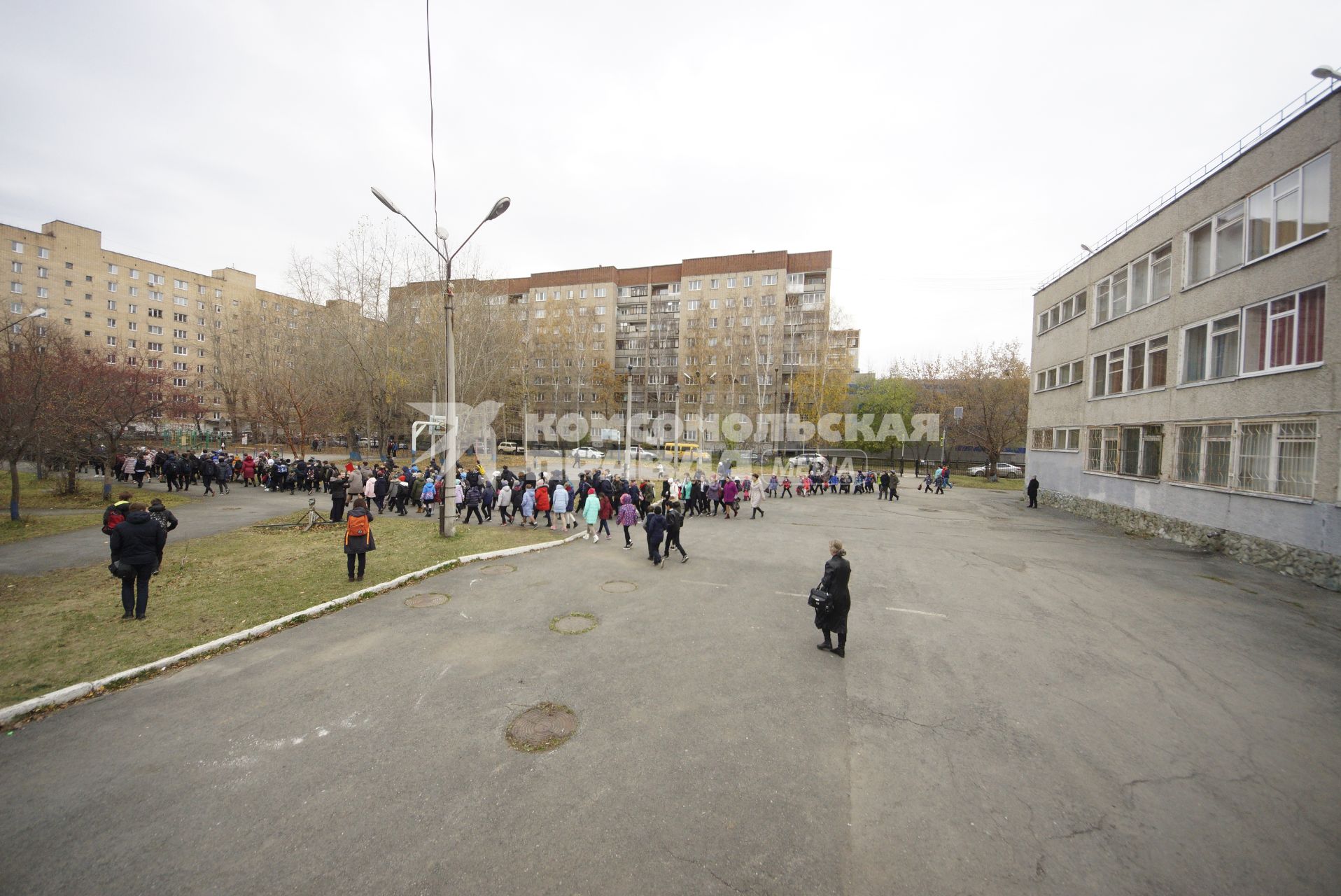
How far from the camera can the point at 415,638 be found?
7270mm

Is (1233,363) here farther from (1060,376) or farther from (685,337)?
(685,337)

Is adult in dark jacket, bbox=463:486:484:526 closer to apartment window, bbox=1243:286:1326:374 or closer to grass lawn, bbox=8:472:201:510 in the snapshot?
grass lawn, bbox=8:472:201:510

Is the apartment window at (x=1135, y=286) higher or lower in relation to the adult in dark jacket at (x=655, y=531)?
higher

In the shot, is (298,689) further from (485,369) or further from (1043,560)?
(485,369)

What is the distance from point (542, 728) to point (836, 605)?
3977 mm

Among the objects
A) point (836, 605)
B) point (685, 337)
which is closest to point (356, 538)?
point (836, 605)

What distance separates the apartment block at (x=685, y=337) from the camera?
51.2 m

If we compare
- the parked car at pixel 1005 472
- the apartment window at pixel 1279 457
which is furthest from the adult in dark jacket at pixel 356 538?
the parked car at pixel 1005 472

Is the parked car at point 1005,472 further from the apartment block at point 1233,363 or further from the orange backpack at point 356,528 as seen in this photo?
the orange backpack at point 356,528

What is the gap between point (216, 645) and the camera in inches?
267

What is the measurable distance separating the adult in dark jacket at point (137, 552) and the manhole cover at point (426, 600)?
3.49m

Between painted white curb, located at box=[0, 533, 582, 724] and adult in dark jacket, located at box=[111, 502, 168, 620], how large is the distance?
1.95 meters

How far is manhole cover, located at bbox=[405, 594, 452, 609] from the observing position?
8641mm

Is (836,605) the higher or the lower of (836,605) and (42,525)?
the higher
